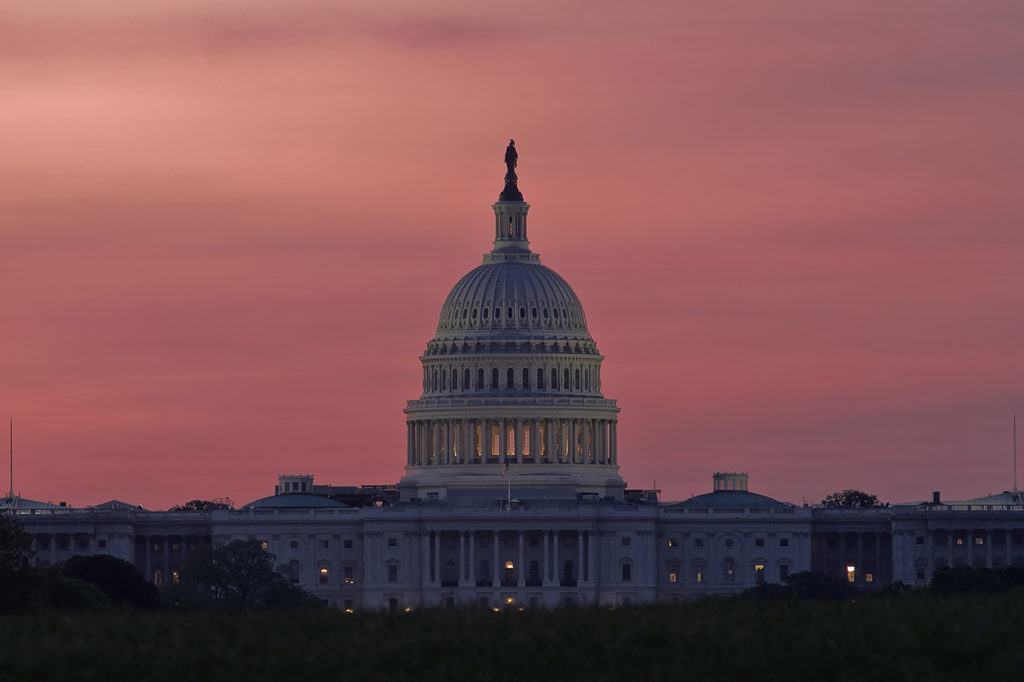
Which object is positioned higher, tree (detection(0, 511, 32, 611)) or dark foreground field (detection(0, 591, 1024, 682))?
tree (detection(0, 511, 32, 611))

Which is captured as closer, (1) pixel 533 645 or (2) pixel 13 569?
(1) pixel 533 645

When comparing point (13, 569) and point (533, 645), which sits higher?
point (13, 569)

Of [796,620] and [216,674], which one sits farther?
[796,620]

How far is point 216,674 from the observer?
317ft

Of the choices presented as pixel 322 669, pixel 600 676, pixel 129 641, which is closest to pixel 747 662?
pixel 600 676

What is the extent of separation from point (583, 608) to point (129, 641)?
647 inches

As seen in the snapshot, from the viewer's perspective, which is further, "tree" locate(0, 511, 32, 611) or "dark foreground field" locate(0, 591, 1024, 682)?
"tree" locate(0, 511, 32, 611)

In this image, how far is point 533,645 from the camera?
10069cm

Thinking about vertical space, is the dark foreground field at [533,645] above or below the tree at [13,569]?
below

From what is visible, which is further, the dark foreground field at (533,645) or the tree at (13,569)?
the tree at (13,569)

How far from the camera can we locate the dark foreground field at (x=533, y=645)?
96750 mm

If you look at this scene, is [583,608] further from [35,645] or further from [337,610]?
[35,645]

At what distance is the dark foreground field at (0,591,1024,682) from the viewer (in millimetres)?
96750

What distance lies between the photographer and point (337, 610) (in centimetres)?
11012
